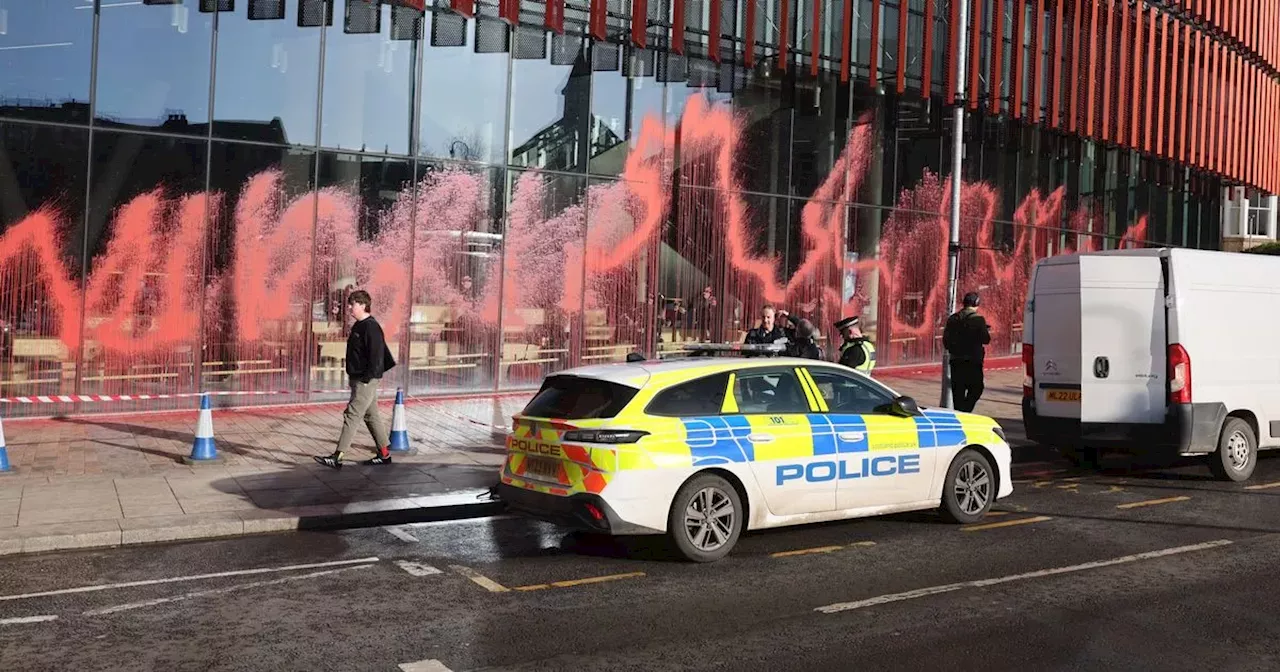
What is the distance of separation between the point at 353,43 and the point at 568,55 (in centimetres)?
358

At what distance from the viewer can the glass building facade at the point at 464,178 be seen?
1515 centimetres

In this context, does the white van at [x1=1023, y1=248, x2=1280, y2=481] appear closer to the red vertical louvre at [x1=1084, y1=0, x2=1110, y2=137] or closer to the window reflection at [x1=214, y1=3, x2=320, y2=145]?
the window reflection at [x1=214, y1=3, x2=320, y2=145]

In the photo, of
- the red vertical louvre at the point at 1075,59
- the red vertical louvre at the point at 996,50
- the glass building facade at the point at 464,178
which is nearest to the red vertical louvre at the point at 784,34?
the glass building facade at the point at 464,178

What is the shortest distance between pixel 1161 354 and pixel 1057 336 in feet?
3.48

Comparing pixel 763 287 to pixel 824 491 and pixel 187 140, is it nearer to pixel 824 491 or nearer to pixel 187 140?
pixel 187 140

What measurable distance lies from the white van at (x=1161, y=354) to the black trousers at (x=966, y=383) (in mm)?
1379

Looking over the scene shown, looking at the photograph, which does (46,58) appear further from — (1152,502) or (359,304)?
(1152,502)

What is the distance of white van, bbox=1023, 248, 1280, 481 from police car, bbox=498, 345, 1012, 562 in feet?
10.8

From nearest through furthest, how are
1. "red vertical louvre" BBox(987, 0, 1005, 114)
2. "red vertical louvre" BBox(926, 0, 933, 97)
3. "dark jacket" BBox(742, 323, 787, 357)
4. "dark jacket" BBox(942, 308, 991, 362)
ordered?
"dark jacket" BBox(742, 323, 787, 357)
"dark jacket" BBox(942, 308, 991, 362)
"red vertical louvre" BBox(926, 0, 933, 97)
"red vertical louvre" BBox(987, 0, 1005, 114)

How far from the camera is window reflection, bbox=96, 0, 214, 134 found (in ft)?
50.3

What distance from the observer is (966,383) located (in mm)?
14195

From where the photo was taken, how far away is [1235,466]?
40.0ft

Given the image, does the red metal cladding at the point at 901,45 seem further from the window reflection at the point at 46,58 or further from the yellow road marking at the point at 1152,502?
the window reflection at the point at 46,58

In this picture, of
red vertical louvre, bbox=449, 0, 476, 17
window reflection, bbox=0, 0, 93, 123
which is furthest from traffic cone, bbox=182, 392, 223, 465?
red vertical louvre, bbox=449, 0, 476, 17
